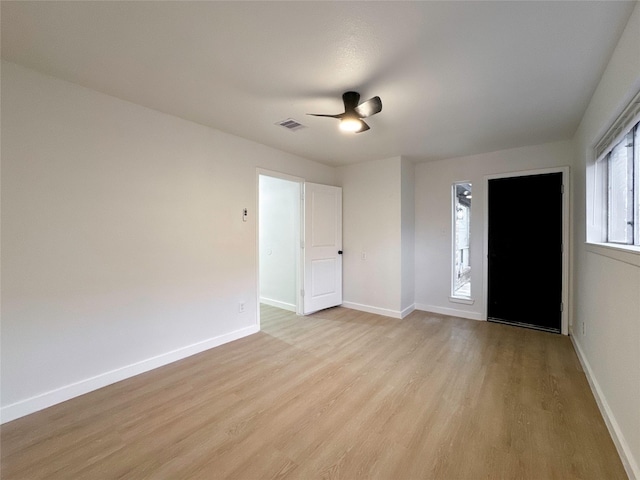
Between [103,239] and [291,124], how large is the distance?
213cm

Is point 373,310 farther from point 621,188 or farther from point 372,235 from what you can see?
point 621,188

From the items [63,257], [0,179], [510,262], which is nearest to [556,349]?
[510,262]

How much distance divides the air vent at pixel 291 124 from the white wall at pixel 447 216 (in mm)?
2488

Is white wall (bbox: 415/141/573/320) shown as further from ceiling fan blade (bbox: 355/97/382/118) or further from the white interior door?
ceiling fan blade (bbox: 355/97/382/118)

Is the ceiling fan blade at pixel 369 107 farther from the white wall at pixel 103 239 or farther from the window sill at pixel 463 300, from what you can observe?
the window sill at pixel 463 300

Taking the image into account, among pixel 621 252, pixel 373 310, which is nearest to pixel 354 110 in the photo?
pixel 621 252

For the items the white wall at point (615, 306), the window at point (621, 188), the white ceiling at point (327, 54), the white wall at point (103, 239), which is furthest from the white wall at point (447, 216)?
the white wall at point (103, 239)

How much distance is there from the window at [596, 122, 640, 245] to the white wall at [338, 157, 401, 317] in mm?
2201

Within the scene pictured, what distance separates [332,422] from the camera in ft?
6.15

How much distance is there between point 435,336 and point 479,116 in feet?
8.58

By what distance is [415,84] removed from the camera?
85.7 inches

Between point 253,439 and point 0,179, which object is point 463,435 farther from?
point 0,179

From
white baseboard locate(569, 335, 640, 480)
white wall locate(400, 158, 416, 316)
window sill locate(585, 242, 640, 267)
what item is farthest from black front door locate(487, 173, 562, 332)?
window sill locate(585, 242, 640, 267)

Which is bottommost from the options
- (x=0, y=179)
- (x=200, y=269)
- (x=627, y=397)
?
(x=627, y=397)
